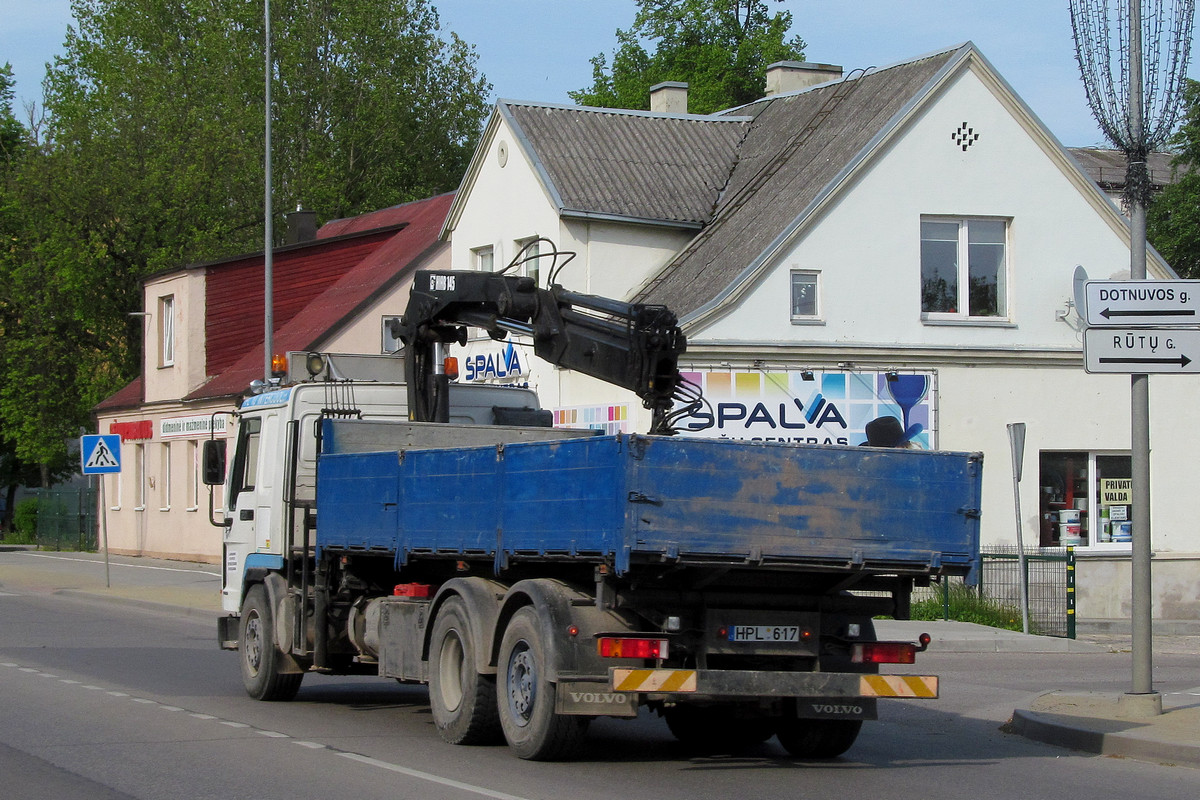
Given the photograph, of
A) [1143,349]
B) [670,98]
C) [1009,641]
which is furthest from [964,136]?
[1143,349]

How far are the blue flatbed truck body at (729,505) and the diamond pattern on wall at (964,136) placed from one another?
1655 cm

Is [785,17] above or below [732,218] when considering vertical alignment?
above

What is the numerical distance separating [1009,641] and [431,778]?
1222cm

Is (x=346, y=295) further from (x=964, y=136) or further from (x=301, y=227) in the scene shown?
(x=964, y=136)

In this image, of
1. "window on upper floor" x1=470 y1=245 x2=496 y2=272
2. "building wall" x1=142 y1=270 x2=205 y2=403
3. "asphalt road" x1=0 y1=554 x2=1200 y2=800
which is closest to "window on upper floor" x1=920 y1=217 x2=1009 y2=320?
"window on upper floor" x1=470 y1=245 x2=496 y2=272

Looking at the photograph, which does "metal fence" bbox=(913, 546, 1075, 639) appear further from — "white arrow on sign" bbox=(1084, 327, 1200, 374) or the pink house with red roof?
the pink house with red roof

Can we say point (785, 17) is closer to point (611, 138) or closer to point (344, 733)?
point (611, 138)

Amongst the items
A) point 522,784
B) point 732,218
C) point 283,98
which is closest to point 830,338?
point 732,218

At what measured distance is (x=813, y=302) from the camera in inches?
979

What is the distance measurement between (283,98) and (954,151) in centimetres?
3577

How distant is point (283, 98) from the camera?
55906 millimetres

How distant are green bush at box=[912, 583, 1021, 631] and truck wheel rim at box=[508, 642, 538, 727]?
1318 cm

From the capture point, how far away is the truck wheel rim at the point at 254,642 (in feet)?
44.0

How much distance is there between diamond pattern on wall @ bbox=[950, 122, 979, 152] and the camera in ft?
82.8
